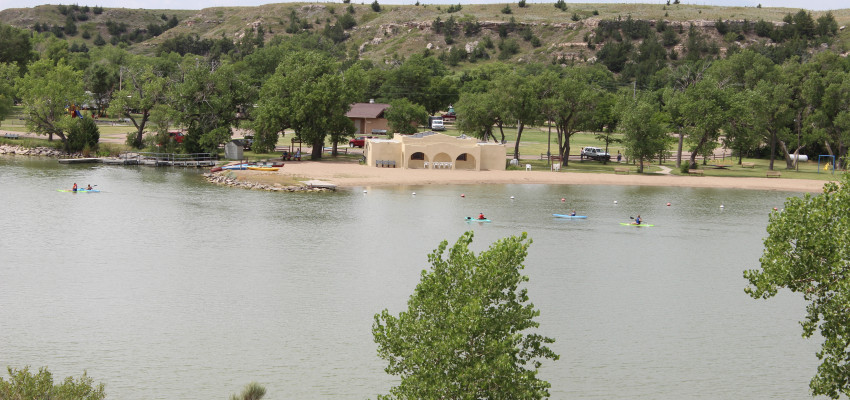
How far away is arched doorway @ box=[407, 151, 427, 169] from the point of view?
90875 mm

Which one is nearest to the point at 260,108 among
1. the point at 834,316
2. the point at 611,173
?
the point at 611,173

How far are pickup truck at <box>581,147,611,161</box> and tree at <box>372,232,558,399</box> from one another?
3238 inches

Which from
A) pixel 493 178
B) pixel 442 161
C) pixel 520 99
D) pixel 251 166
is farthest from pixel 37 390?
pixel 520 99

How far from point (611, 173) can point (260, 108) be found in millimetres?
36484

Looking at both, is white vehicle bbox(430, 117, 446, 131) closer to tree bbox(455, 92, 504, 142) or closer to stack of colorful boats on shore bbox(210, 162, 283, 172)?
tree bbox(455, 92, 504, 142)

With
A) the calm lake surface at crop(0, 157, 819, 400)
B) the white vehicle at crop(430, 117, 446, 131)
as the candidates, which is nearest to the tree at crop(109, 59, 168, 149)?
the calm lake surface at crop(0, 157, 819, 400)

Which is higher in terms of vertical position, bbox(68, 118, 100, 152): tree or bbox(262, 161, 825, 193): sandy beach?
bbox(68, 118, 100, 152): tree

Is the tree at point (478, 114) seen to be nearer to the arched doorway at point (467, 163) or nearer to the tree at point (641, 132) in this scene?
the arched doorway at point (467, 163)

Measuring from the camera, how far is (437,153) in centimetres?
9081

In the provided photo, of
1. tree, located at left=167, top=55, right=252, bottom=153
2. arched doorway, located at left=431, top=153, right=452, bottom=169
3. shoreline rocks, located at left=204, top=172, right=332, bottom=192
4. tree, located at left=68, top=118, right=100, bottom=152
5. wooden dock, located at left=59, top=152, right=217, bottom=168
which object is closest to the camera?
shoreline rocks, located at left=204, top=172, right=332, bottom=192

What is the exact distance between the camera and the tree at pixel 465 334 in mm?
22328

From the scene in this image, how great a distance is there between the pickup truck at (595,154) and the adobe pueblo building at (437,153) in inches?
649

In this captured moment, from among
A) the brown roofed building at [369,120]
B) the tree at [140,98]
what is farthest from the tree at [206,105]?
the brown roofed building at [369,120]

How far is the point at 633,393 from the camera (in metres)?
32.1
